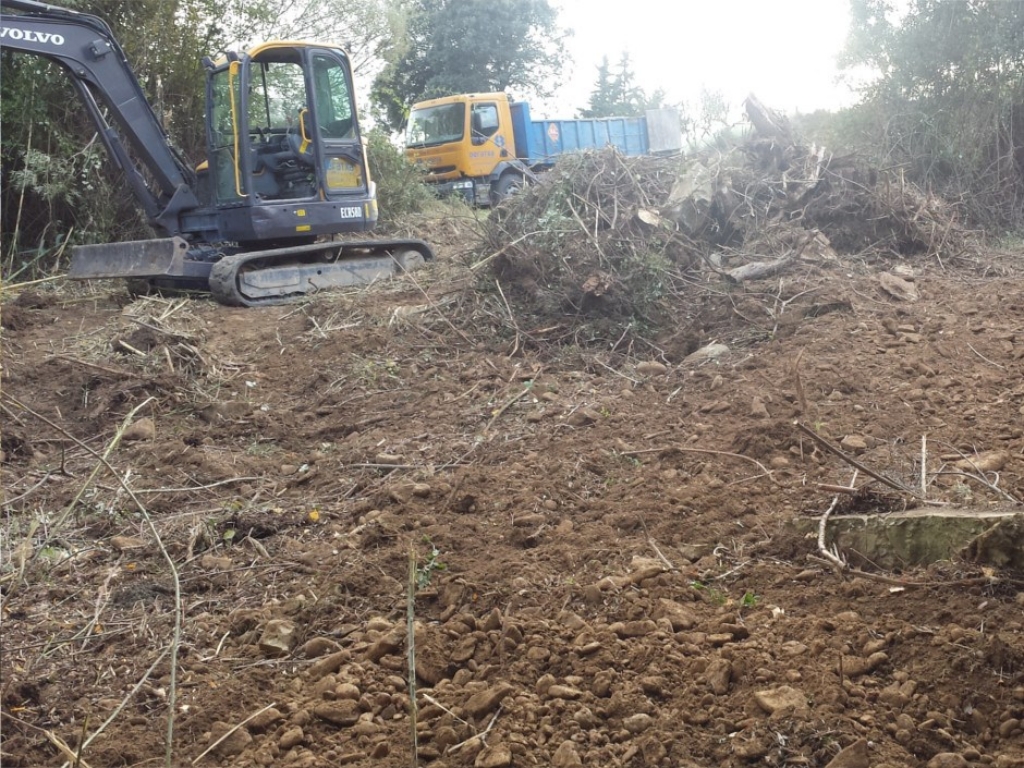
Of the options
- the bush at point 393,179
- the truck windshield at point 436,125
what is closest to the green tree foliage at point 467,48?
the truck windshield at point 436,125

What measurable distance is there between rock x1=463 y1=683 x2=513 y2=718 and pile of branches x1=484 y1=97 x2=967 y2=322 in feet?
16.6

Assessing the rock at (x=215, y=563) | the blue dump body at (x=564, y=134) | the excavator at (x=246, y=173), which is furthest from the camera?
the blue dump body at (x=564, y=134)

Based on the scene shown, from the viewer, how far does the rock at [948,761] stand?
2188mm

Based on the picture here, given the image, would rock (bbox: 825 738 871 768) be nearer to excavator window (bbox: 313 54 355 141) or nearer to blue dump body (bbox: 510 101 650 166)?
excavator window (bbox: 313 54 355 141)

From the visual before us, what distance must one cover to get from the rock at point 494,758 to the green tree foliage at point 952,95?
12.3 meters

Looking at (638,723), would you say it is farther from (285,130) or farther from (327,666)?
(285,130)

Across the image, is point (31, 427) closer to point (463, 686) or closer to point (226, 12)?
point (463, 686)

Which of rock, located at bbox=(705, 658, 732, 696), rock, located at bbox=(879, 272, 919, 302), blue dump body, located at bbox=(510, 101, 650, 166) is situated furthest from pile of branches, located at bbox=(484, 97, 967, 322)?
blue dump body, located at bbox=(510, 101, 650, 166)

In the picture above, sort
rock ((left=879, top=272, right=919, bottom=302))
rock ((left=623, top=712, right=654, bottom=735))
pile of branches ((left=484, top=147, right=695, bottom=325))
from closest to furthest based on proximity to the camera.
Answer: rock ((left=623, top=712, right=654, bottom=735)) → pile of branches ((left=484, top=147, right=695, bottom=325)) → rock ((left=879, top=272, right=919, bottom=302))

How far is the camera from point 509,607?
10.8 ft

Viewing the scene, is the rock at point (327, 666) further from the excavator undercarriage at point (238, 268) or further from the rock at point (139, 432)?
the excavator undercarriage at point (238, 268)

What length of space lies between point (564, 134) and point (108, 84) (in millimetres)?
12202

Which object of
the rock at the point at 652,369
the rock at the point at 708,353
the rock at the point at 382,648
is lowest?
the rock at the point at 382,648

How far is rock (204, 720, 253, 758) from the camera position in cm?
264
